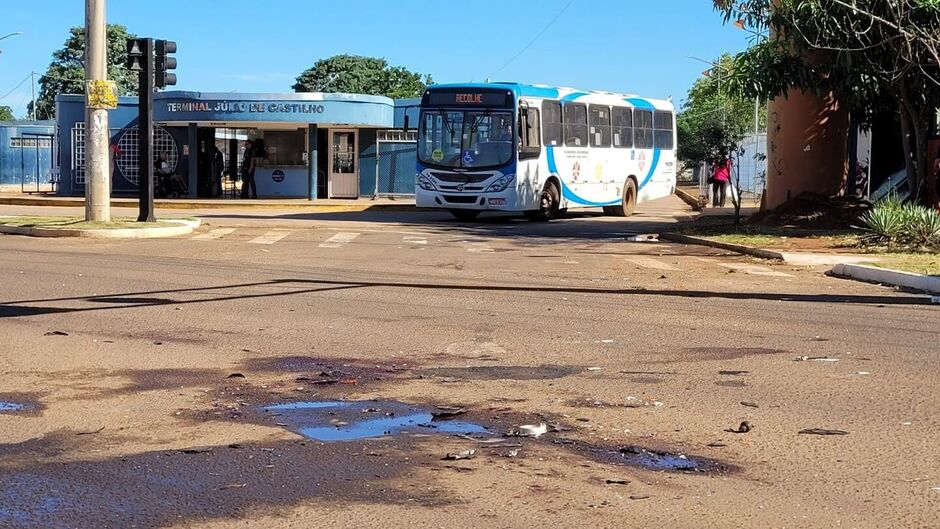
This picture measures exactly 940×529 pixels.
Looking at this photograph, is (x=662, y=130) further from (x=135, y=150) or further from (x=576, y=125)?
(x=135, y=150)

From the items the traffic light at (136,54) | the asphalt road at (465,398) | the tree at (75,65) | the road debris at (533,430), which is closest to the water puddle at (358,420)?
the asphalt road at (465,398)

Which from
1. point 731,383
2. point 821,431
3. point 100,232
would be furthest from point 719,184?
point 821,431

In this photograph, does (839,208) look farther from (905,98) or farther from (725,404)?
(725,404)

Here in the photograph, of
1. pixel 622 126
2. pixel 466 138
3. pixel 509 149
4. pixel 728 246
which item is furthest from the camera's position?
pixel 622 126

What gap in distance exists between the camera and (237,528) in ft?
15.6

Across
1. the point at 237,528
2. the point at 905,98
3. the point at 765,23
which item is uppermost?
the point at 765,23

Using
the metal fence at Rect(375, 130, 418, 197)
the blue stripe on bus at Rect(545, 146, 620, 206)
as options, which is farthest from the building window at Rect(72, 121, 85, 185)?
the blue stripe on bus at Rect(545, 146, 620, 206)

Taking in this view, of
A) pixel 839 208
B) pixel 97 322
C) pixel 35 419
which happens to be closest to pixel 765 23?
pixel 839 208

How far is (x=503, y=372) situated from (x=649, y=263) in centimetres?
974

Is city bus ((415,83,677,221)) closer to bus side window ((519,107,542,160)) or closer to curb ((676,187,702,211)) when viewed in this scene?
bus side window ((519,107,542,160))

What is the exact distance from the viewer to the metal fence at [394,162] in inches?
1610

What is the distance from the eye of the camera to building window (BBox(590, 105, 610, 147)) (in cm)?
3231

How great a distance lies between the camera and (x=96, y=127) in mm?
22500

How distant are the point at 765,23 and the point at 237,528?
1972 cm
